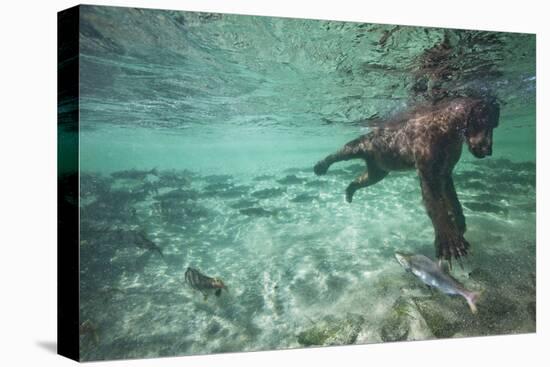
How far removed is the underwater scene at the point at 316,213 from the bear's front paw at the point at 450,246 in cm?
3

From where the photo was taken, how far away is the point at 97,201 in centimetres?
726

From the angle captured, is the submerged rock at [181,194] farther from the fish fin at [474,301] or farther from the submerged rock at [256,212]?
the fish fin at [474,301]

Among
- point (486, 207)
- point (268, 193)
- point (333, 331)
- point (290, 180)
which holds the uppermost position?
point (290, 180)

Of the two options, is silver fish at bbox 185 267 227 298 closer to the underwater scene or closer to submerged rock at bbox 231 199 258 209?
the underwater scene

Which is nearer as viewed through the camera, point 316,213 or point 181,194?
point 316,213

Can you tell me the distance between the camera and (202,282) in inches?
314

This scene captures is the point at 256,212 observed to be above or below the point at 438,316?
above

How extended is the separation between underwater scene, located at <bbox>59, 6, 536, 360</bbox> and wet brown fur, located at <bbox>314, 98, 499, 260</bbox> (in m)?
0.04

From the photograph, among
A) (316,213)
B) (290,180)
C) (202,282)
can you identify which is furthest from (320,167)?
Result: (202,282)

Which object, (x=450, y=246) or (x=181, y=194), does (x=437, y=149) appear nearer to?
(x=450, y=246)

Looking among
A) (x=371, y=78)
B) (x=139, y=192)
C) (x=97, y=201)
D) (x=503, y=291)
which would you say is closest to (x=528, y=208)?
(x=503, y=291)

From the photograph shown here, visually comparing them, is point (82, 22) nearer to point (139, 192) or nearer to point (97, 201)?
point (97, 201)

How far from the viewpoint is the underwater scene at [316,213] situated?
23.6ft

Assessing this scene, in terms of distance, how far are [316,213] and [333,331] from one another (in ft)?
14.9
